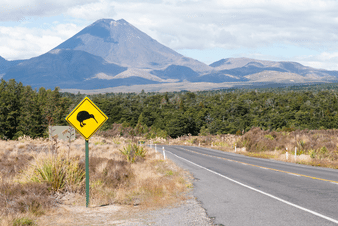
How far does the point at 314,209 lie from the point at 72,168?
6696 mm

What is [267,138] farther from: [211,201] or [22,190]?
[22,190]

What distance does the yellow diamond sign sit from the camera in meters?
8.60

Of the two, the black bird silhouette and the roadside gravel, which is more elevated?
the black bird silhouette

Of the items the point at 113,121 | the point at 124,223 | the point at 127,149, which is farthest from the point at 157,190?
the point at 113,121

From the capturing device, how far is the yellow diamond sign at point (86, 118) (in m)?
8.60

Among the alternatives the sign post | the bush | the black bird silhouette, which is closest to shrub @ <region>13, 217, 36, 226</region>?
the sign post

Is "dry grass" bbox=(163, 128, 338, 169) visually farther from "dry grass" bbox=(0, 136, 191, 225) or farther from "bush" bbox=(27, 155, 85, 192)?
"bush" bbox=(27, 155, 85, 192)

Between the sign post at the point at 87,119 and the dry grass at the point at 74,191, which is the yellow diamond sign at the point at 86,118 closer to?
the sign post at the point at 87,119

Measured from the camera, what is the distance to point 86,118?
28.5 ft

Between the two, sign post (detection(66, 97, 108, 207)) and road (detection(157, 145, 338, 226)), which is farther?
sign post (detection(66, 97, 108, 207))

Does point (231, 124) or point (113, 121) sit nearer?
point (231, 124)

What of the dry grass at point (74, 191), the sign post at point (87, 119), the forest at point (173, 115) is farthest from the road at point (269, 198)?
the forest at point (173, 115)

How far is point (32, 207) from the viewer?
314 inches

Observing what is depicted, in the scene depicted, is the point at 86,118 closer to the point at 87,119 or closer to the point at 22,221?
the point at 87,119
